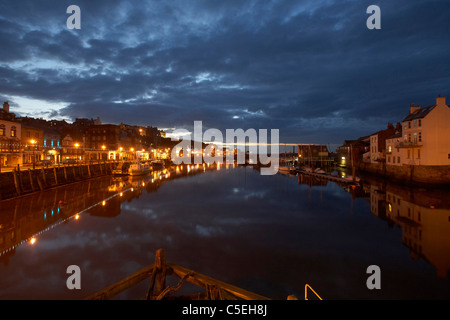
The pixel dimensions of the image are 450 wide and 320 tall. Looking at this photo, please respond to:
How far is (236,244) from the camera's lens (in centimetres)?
1424

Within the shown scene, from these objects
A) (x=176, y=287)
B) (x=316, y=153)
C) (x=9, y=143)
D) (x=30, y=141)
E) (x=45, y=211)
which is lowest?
(x=45, y=211)

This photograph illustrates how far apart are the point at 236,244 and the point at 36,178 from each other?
27799 millimetres

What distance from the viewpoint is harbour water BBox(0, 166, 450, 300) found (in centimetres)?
972

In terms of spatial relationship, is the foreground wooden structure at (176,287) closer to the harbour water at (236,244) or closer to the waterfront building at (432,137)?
the harbour water at (236,244)

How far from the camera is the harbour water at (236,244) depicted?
383 inches

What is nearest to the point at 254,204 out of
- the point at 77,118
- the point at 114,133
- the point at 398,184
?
the point at 398,184

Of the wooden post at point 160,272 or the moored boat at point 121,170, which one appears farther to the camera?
the moored boat at point 121,170

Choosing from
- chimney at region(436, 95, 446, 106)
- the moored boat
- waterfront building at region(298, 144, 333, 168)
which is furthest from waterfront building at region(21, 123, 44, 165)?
waterfront building at region(298, 144, 333, 168)

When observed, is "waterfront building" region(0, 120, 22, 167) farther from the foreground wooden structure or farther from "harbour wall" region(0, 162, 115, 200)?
the foreground wooden structure

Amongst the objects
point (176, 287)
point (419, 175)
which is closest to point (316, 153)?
point (419, 175)

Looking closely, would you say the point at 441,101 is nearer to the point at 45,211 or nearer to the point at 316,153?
the point at 45,211

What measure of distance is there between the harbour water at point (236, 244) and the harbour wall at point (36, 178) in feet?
4.81

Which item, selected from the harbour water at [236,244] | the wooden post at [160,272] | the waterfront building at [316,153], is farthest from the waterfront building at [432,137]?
the waterfront building at [316,153]
